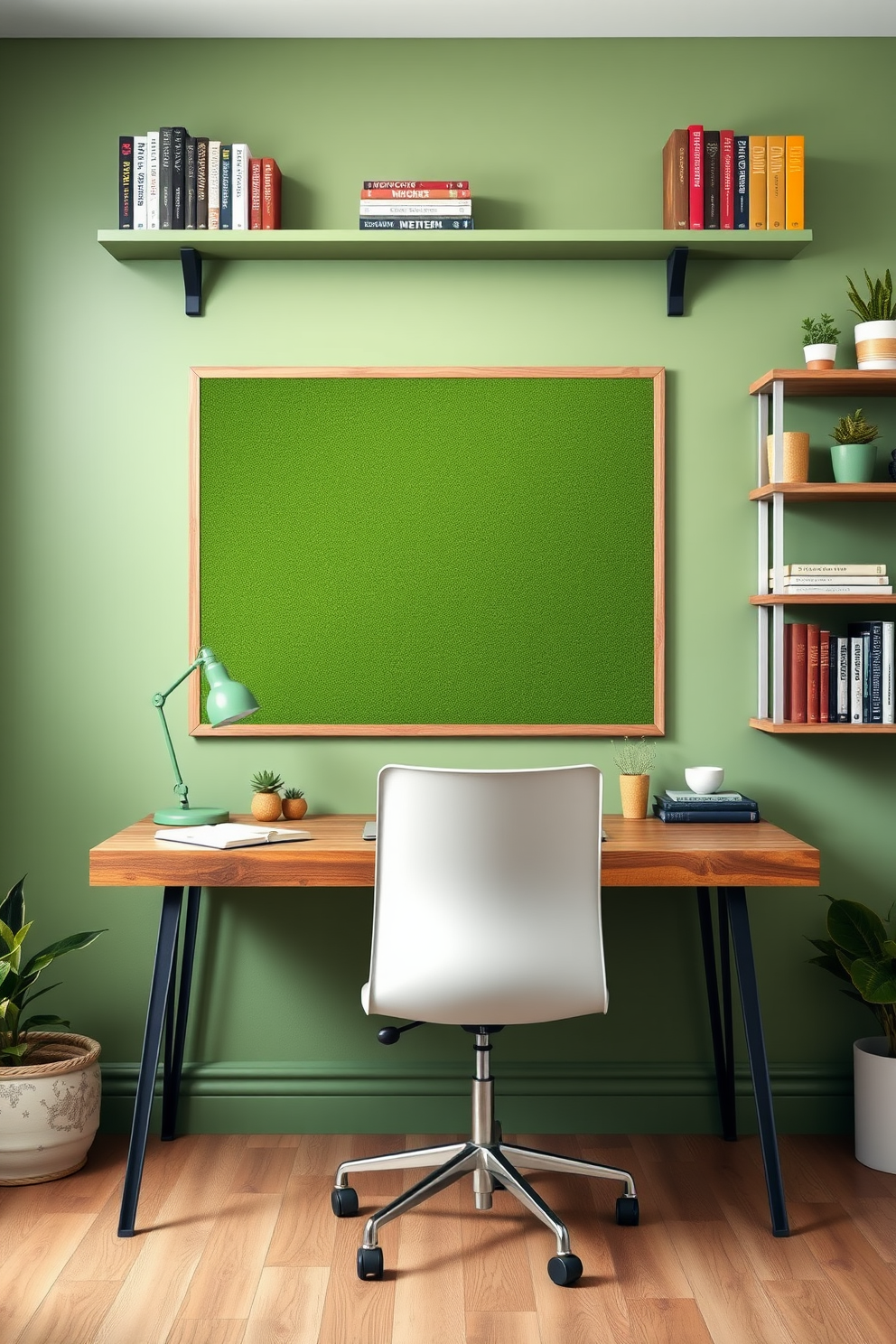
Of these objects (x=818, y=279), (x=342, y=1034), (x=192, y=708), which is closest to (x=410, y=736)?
(x=192, y=708)

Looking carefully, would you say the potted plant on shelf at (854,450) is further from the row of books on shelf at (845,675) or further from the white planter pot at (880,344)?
the row of books on shelf at (845,675)

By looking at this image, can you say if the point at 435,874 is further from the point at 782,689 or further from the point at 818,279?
the point at 818,279

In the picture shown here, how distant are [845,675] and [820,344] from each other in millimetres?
815

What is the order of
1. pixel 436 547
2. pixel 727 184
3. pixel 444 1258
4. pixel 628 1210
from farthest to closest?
pixel 436 547
pixel 727 184
pixel 628 1210
pixel 444 1258

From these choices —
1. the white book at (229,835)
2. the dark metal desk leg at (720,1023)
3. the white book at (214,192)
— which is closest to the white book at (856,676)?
the dark metal desk leg at (720,1023)

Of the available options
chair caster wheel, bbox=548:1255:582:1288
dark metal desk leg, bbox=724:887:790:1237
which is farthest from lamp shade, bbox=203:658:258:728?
chair caster wheel, bbox=548:1255:582:1288

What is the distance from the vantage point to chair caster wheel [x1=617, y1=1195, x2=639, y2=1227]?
8.06 feet

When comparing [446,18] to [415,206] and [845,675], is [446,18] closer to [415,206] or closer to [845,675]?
[415,206]

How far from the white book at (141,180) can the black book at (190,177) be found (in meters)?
0.10

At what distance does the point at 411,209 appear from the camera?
2871mm

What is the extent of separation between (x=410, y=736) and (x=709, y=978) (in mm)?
977

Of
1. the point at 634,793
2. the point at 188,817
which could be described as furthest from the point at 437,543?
the point at 188,817

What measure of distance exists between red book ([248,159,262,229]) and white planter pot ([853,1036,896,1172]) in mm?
2522

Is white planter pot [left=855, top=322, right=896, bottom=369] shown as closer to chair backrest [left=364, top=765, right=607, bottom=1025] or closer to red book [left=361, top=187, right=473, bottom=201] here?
red book [left=361, top=187, right=473, bottom=201]
